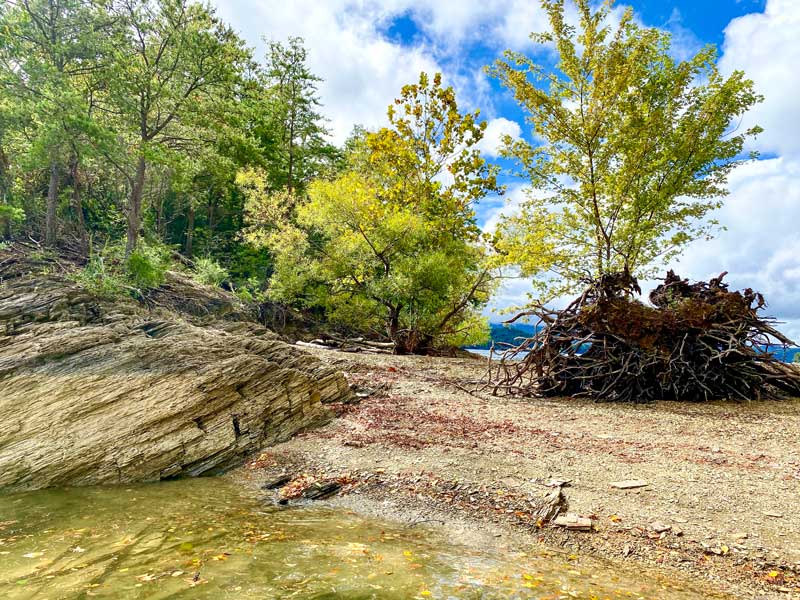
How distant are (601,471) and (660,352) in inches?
215

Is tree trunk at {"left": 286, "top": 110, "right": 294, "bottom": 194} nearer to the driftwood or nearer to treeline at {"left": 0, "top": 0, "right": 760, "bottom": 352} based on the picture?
treeline at {"left": 0, "top": 0, "right": 760, "bottom": 352}

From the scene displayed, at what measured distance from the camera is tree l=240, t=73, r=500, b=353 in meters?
17.5

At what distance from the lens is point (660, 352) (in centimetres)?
998

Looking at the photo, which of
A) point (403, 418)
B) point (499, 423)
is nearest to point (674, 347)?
point (499, 423)

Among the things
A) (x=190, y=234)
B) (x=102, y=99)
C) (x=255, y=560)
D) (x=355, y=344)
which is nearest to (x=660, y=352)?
(x=255, y=560)

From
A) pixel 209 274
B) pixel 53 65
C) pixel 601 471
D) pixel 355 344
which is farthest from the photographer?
pixel 355 344

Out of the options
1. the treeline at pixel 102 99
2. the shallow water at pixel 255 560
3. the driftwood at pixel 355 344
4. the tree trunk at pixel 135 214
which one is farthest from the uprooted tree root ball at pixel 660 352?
the treeline at pixel 102 99

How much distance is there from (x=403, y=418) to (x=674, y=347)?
20.1ft

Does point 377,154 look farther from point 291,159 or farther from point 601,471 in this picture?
point 601,471

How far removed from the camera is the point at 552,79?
14.8m

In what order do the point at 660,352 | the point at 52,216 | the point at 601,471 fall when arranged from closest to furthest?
the point at 601,471 → the point at 660,352 → the point at 52,216

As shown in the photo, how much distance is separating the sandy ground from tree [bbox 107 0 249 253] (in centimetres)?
1119

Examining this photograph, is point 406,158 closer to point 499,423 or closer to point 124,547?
→ point 499,423

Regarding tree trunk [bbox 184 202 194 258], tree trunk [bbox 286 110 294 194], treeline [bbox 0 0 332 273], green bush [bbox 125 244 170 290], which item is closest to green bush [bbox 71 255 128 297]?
green bush [bbox 125 244 170 290]
